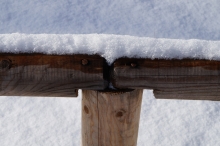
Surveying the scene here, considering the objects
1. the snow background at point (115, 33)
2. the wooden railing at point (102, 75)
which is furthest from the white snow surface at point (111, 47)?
the snow background at point (115, 33)

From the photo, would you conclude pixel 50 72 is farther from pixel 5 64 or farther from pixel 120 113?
pixel 120 113

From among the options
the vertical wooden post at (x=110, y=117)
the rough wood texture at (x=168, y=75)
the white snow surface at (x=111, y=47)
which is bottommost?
the vertical wooden post at (x=110, y=117)

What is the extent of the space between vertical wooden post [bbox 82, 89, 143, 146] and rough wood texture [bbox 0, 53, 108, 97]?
0.48 ft

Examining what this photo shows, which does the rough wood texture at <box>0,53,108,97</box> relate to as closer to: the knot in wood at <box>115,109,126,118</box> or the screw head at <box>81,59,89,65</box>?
the screw head at <box>81,59,89,65</box>

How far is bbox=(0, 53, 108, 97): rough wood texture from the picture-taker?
1.02 meters

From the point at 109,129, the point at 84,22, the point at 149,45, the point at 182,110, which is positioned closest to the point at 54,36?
the point at 149,45

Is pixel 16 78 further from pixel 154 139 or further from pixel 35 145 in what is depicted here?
pixel 154 139

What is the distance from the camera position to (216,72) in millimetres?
1045

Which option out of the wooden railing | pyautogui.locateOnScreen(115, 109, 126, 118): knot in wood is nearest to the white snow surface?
the wooden railing

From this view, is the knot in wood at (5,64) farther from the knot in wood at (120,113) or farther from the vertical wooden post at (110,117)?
the knot in wood at (120,113)

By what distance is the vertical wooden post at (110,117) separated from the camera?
1205 millimetres

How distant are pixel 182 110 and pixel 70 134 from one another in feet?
3.47

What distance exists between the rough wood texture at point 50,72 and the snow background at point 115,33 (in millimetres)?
1608

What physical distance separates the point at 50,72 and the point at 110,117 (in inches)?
13.5
